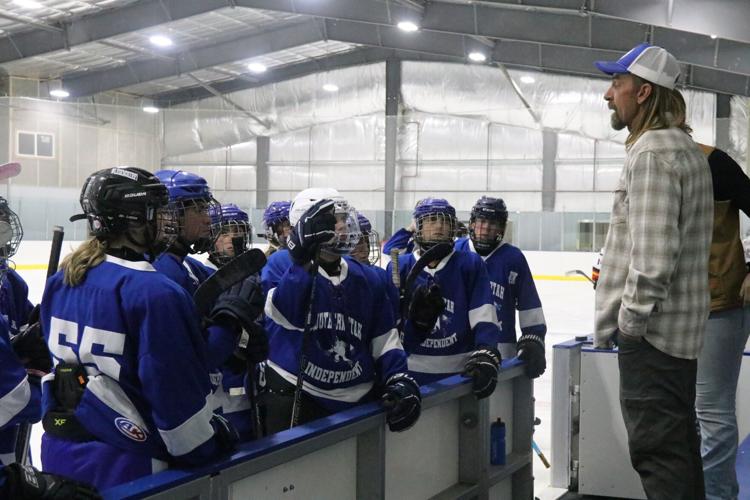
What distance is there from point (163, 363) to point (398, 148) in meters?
11.6

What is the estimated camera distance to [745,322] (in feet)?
7.04

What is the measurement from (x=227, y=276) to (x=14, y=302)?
129 cm

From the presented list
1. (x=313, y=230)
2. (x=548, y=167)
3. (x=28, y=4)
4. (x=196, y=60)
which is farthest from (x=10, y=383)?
(x=548, y=167)

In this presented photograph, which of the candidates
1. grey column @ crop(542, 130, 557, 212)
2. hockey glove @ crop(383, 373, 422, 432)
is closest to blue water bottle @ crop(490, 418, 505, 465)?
hockey glove @ crop(383, 373, 422, 432)

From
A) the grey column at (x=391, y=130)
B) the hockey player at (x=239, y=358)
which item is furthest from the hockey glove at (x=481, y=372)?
the grey column at (x=391, y=130)

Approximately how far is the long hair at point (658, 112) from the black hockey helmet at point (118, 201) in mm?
1028

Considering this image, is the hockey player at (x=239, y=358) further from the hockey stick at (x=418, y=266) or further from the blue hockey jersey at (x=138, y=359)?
the hockey stick at (x=418, y=266)

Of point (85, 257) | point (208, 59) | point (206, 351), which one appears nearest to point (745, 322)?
point (206, 351)

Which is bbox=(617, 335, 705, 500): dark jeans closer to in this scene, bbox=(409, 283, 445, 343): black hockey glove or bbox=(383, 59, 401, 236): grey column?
bbox=(409, 283, 445, 343): black hockey glove

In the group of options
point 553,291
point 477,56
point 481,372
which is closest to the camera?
point 481,372

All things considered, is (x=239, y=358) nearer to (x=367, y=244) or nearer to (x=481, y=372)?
(x=481, y=372)

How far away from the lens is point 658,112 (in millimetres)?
1856

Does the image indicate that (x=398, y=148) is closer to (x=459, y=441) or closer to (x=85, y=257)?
(x=459, y=441)

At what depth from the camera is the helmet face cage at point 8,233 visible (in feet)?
6.05
